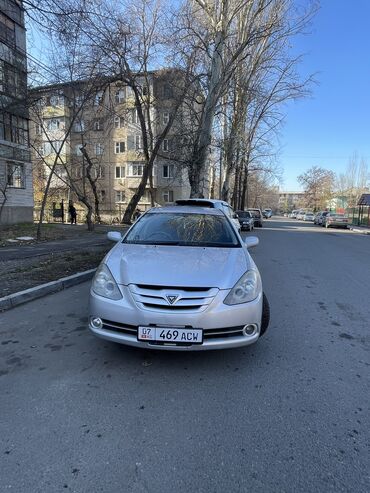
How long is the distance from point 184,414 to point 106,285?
1.45m

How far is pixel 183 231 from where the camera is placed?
4973 mm

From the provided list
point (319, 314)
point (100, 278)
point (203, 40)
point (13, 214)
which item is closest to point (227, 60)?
point (203, 40)

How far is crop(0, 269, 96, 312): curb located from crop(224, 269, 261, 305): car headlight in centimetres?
375

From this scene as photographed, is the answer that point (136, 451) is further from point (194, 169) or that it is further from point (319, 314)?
point (194, 169)

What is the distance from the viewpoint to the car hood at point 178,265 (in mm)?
3404

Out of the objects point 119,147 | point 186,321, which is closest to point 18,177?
point 119,147

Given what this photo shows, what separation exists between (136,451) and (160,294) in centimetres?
129

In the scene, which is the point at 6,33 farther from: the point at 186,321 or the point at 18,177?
the point at 186,321

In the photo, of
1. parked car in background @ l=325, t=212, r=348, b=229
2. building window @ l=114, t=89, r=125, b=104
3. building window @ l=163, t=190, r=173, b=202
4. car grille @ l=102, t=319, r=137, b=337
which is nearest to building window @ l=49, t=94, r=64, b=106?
building window @ l=114, t=89, r=125, b=104

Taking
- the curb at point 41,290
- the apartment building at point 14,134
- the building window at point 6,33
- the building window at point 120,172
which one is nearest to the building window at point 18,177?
the apartment building at point 14,134

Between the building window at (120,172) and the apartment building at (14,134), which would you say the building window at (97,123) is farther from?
the building window at (120,172)

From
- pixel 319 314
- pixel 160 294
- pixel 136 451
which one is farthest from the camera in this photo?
pixel 319 314

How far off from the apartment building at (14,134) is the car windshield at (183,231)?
1245 centimetres

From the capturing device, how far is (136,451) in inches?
94.2
